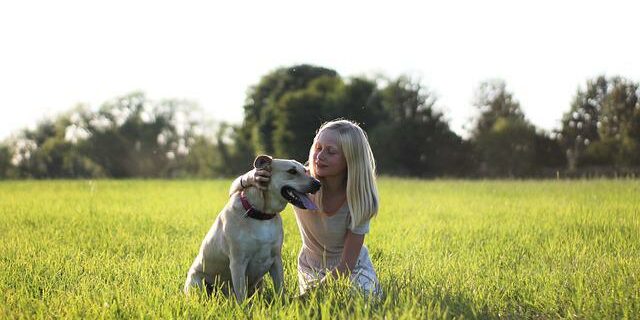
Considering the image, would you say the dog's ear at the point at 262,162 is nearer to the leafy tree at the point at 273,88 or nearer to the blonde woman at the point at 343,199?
the blonde woman at the point at 343,199

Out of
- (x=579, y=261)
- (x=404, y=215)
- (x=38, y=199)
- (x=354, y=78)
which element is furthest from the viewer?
(x=354, y=78)

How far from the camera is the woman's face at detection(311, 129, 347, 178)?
5.02 metres

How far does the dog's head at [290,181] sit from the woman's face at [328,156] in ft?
1.33

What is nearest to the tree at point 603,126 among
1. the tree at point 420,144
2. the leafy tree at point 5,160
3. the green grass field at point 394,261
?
the tree at point 420,144

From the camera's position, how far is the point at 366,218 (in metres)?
5.02

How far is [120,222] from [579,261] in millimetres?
7153

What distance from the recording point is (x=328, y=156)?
5016 mm

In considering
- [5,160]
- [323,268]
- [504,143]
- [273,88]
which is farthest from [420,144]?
[323,268]

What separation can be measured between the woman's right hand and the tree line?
25.0 metres

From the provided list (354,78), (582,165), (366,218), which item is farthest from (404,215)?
(354,78)

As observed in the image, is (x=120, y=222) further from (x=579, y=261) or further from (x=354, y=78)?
(x=354, y=78)

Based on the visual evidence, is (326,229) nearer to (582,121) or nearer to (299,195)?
A: (299,195)

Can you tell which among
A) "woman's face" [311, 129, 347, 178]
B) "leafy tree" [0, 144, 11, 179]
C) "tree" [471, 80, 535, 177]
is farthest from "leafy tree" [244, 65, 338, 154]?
"woman's face" [311, 129, 347, 178]

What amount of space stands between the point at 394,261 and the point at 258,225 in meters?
2.70
